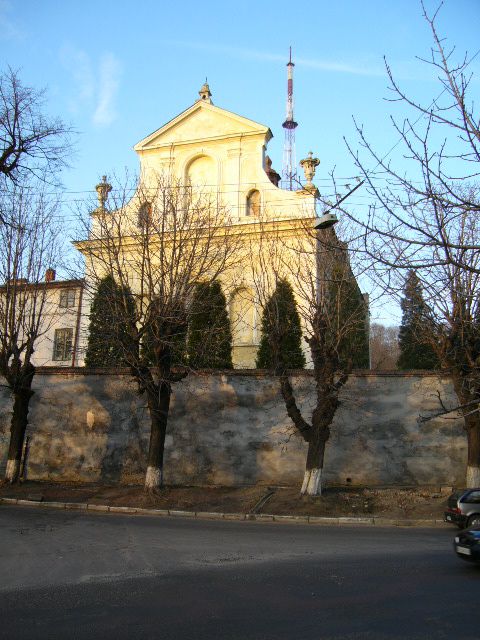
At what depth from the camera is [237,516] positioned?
48.8 ft

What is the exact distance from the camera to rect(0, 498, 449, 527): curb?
14.2 meters

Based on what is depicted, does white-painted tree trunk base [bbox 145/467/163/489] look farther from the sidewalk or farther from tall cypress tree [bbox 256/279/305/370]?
tall cypress tree [bbox 256/279/305/370]

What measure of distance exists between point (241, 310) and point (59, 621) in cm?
1970

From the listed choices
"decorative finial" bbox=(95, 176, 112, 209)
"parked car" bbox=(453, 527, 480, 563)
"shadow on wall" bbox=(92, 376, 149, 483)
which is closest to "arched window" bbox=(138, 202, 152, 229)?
"decorative finial" bbox=(95, 176, 112, 209)

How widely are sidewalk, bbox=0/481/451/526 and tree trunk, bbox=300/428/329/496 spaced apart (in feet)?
0.98

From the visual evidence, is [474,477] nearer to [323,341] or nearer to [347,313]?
[323,341]

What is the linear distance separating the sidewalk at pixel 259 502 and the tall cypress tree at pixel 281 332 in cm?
403

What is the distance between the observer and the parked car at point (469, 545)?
26.8 ft

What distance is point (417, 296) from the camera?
10461mm

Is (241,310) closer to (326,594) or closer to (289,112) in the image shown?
(326,594)

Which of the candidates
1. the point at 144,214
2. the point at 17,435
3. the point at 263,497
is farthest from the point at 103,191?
the point at 263,497

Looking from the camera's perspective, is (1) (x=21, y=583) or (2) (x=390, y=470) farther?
(2) (x=390, y=470)

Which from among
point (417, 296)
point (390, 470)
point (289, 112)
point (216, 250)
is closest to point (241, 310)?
point (216, 250)

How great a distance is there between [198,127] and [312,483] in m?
21.2
